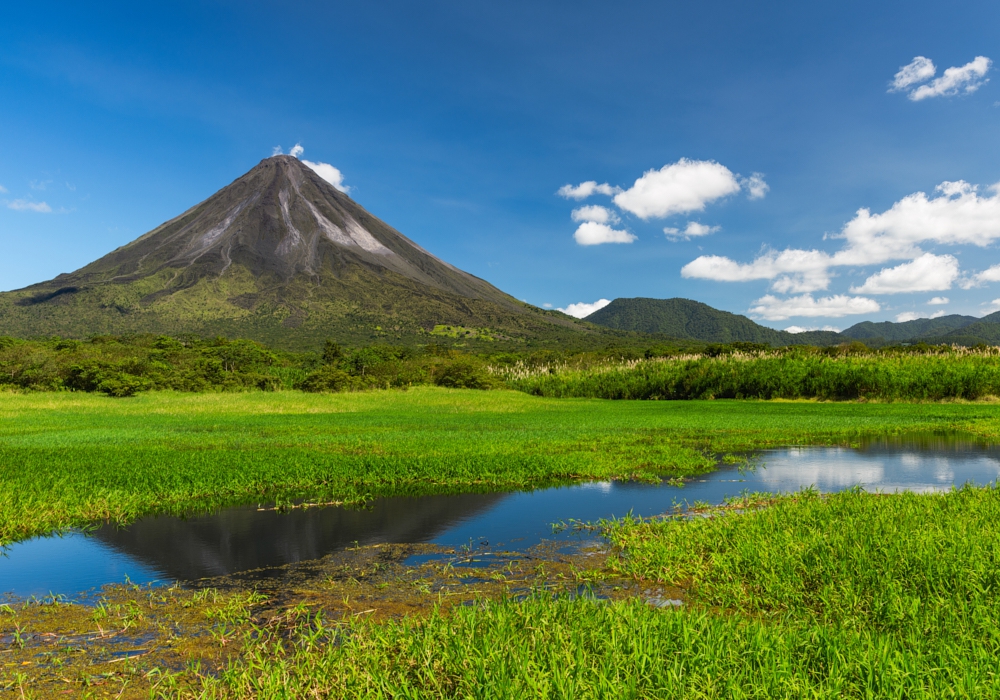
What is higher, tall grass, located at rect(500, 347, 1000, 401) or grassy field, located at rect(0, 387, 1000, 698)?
tall grass, located at rect(500, 347, 1000, 401)

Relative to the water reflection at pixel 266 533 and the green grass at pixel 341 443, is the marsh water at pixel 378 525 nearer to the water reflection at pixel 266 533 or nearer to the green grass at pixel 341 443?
the water reflection at pixel 266 533

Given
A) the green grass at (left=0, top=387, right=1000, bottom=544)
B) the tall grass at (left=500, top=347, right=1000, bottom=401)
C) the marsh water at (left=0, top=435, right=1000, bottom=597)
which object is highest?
the tall grass at (left=500, top=347, right=1000, bottom=401)

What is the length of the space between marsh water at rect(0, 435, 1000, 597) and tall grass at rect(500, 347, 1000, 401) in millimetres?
20631

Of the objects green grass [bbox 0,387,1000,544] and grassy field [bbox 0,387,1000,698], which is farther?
green grass [bbox 0,387,1000,544]

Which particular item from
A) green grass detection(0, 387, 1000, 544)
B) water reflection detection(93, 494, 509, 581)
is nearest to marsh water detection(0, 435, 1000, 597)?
water reflection detection(93, 494, 509, 581)

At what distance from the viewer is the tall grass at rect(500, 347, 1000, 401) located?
3372cm

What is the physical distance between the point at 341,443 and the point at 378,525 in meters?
9.31

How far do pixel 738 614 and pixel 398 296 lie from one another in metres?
190

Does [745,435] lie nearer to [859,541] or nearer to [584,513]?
[584,513]

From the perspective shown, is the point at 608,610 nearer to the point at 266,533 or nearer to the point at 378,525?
the point at 378,525

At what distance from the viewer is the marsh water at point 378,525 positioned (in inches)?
329

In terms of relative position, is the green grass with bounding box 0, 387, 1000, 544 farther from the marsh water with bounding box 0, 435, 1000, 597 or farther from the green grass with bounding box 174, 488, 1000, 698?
the green grass with bounding box 174, 488, 1000, 698

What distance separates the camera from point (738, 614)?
19.6 feet

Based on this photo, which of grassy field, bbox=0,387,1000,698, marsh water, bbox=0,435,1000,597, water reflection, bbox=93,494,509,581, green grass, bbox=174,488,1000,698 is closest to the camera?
green grass, bbox=174,488,1000,698
